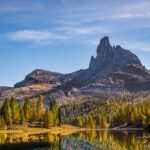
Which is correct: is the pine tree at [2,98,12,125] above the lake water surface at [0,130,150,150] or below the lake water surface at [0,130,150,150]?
above

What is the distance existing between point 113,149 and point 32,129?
9443 centimetres

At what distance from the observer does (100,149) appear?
92000 millimetres

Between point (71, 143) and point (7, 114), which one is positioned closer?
point (71, 143)

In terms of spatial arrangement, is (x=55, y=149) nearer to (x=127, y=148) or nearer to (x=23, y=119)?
(x=127, y=148)

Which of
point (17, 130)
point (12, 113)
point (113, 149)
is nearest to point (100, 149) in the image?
point (113, 149)

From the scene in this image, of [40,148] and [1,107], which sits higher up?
[1,107]

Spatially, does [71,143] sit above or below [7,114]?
below

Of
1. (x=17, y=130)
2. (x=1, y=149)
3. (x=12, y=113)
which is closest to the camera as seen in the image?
(x=1, y=149)

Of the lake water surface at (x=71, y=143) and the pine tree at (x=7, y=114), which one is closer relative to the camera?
the lake water surface at (x=71, y=143)

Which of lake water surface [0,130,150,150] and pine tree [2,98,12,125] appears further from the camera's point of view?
pine tree [2,98,12,125]

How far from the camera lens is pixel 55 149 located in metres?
92.2

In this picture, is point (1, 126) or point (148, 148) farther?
point (1, 126)

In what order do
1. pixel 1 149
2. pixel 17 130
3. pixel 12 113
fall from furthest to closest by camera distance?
1. pixel 12 113
2. pixel 17 130
3. pixel 1 149

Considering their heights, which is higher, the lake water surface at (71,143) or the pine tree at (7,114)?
the pine tree at (7,114)
